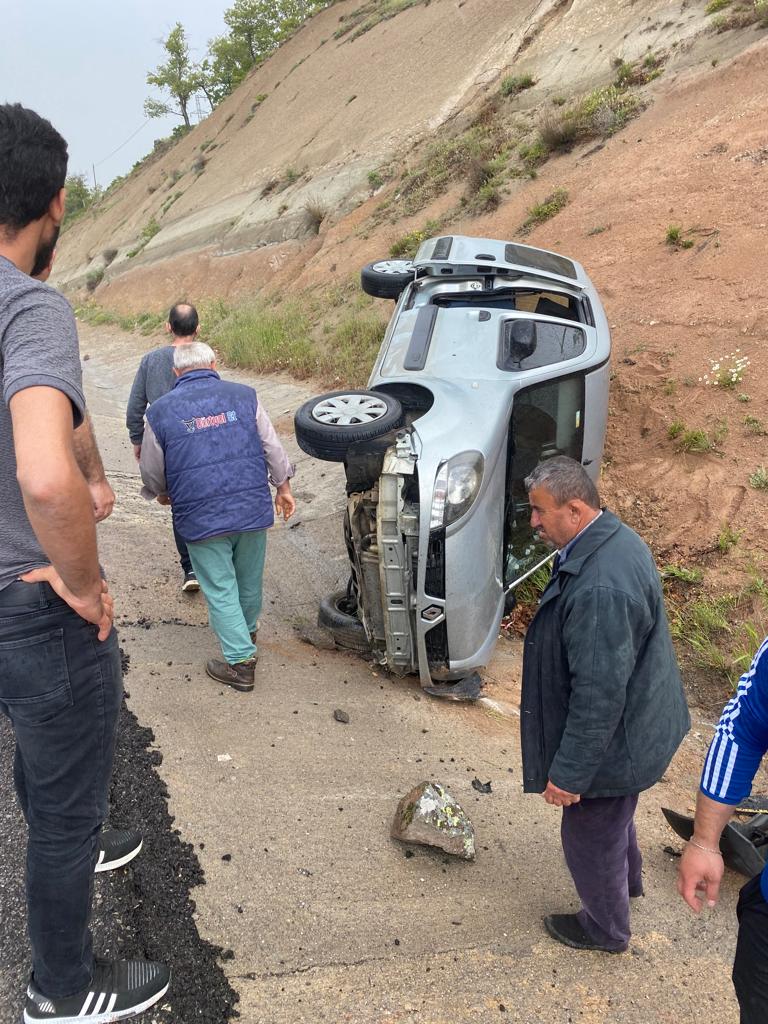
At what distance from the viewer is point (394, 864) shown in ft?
9.91

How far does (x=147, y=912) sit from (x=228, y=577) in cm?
182

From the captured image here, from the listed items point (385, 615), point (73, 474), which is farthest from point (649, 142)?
point (73, 474)

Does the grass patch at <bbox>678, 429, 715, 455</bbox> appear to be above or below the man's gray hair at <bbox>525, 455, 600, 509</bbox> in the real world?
below

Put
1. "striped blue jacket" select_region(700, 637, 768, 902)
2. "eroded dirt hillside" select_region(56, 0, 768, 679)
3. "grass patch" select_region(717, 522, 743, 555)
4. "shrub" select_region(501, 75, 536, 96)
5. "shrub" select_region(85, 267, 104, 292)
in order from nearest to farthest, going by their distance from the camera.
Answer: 1. "striped blue jacket" select_region(700, 637, 768, 902)
2. "grass patch" select_region(717, 522, 743, 555)
3. "eroded dirt hillside" select_region(56, 0, 768, 679)
4. "shrub" select_region(501, 75, 536, 96)
5. "shrub" select_region(85, 267, 104, 292)

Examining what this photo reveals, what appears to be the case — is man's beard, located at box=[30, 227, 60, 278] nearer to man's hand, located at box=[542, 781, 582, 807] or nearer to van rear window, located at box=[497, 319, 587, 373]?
man's hand, located at box=[542, 781, 582, 807]

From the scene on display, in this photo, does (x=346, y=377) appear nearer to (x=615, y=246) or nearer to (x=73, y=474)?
(x=615, y=246)

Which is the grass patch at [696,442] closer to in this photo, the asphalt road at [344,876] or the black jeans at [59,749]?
the asphalt road at [344,876]

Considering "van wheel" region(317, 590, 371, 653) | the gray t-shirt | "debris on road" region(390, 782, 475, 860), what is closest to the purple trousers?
"debris on road" region(390, 782, 475, 860)

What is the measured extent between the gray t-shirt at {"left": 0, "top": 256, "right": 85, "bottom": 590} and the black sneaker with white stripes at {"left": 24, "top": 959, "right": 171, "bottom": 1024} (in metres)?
1.20

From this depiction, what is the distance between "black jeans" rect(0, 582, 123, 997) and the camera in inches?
71.0

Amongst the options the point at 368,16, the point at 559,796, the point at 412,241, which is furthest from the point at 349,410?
the point at 368,16

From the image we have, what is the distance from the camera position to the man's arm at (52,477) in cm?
152

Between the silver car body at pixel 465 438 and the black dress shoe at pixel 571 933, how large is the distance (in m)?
1.57

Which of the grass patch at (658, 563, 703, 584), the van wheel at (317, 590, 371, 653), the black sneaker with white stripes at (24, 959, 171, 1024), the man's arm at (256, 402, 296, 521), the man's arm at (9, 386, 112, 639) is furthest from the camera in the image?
the grass patch at (658, 563, 703, 584)
